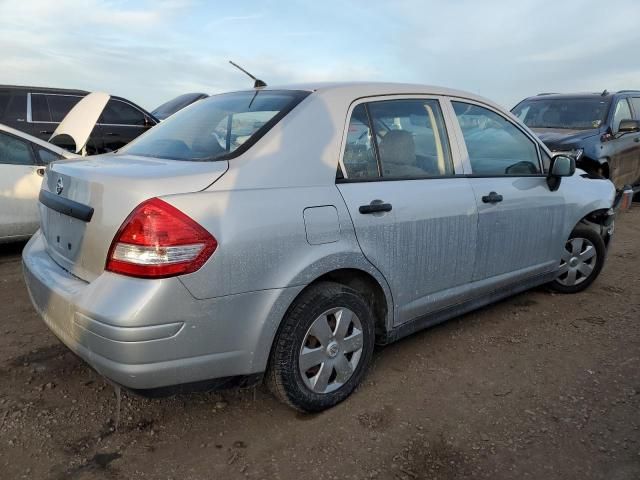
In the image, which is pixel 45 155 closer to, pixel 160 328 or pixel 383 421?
pixel 160 328

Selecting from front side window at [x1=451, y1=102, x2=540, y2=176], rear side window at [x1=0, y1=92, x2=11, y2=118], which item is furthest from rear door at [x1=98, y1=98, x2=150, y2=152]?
front side window at [x1=451, y1=102, x2=540, y2=176]

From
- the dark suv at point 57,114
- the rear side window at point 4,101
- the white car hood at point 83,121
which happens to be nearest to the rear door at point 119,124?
the dark suv at point 57,114

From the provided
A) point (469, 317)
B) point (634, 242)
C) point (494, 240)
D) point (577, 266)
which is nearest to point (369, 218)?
point (494, 240)

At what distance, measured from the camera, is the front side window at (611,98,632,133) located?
25.3 feet

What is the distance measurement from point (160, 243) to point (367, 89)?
149cm

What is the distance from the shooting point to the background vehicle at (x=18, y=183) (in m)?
5.37

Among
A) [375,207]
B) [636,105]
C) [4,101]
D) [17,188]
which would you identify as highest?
[636,105]

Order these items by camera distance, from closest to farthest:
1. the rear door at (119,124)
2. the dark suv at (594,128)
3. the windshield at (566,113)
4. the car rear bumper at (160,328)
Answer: the car rear bumper at (160,328) < the dark suv at (594,128) < the windshield at (566,113) < the rear door at (119,124)

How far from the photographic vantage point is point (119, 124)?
9391mm

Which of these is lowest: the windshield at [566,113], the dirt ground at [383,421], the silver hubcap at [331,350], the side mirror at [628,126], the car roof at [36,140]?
the dirt ground at [383,421]

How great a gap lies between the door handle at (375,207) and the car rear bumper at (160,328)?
1.85 ft

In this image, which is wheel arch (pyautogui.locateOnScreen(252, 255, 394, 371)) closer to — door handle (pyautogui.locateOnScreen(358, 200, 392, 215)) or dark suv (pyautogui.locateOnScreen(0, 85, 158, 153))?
door handle (pyautogui.locateOnScreen(358, 200, 392, 215))

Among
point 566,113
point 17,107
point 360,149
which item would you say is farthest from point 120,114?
point 360,149

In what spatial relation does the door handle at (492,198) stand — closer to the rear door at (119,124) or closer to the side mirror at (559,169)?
the side mirror at (559,169)
